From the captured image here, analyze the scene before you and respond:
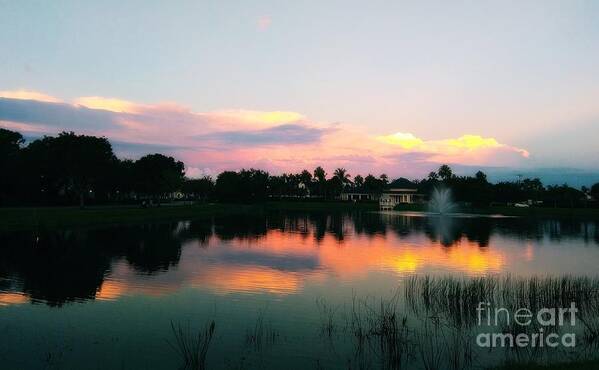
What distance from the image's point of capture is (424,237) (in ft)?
190

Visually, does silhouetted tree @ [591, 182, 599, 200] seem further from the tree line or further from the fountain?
the fountain

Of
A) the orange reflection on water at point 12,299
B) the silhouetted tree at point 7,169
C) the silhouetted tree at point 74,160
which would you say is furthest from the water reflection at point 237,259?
the silhouetted tree at point 7,169

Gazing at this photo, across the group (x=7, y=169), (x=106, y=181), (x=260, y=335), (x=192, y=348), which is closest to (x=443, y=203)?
(x=106, y=181)

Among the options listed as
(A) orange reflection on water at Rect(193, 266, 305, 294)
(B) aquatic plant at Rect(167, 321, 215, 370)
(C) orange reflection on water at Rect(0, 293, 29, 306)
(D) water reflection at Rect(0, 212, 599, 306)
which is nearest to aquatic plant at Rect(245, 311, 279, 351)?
(B) aquatic plant at Rect(167, 321, 215, 370)

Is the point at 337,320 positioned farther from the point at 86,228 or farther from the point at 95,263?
the point at 86,228

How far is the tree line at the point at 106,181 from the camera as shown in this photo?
89.6 meters

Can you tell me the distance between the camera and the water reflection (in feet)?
86.6

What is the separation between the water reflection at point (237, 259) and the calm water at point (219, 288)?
0.10 m

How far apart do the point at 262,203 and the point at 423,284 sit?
464ft

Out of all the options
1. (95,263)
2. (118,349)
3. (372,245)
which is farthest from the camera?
(372,245)

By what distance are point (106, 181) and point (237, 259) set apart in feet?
306

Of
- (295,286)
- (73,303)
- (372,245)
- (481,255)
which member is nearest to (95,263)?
(73,303)

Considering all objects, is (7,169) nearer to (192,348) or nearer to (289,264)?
(289,264)

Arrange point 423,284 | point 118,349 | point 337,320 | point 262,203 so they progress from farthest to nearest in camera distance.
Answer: point 262,203 → point 423,284 → point 337,320 → point 118,349
